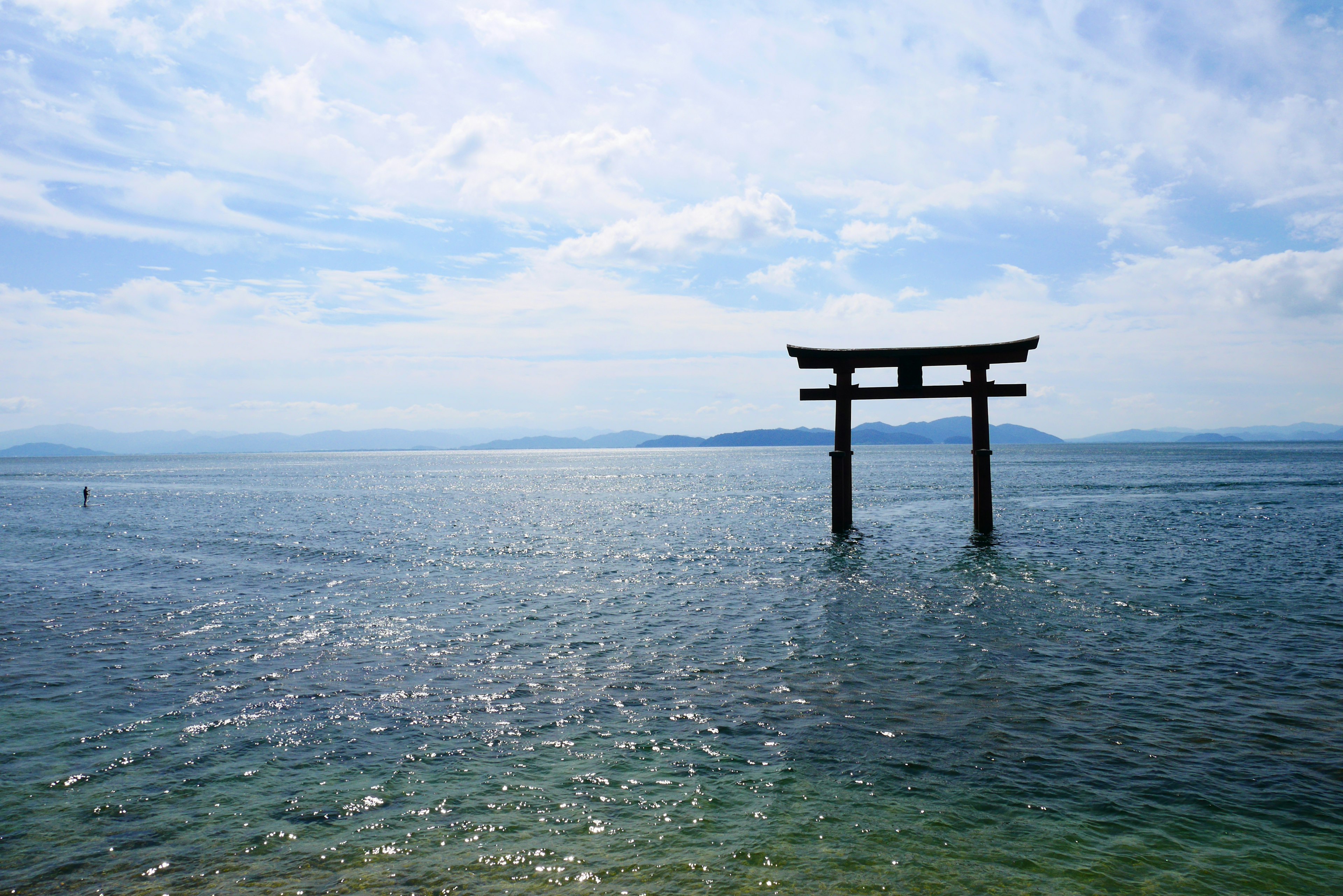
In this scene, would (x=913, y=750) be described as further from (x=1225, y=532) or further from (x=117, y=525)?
(x=117, y=525)

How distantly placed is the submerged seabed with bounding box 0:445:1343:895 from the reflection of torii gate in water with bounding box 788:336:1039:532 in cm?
494

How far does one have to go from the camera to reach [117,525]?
4331cm

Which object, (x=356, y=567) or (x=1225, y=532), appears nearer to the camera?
(x=356, y=567)

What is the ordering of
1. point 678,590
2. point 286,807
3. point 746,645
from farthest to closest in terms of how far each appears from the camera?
point 678,590 < point 746,645 < point 286,807

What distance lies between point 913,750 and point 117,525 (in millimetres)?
49710

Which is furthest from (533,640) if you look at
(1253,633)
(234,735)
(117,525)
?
(117,525)

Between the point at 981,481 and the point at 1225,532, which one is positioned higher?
the point at 981,481

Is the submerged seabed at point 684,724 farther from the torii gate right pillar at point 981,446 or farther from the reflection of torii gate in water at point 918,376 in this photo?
the reflection of torii gate in water at point 918,376

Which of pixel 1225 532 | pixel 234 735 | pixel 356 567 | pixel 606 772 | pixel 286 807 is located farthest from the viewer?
pixel 1225 532

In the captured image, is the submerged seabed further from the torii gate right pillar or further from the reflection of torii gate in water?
the reflection of torii gate in water

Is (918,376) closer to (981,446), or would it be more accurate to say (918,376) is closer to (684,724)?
(981,446)

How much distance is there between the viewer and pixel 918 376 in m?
25.8

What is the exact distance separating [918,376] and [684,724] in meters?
18.6

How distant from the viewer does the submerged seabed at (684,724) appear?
7043mm
